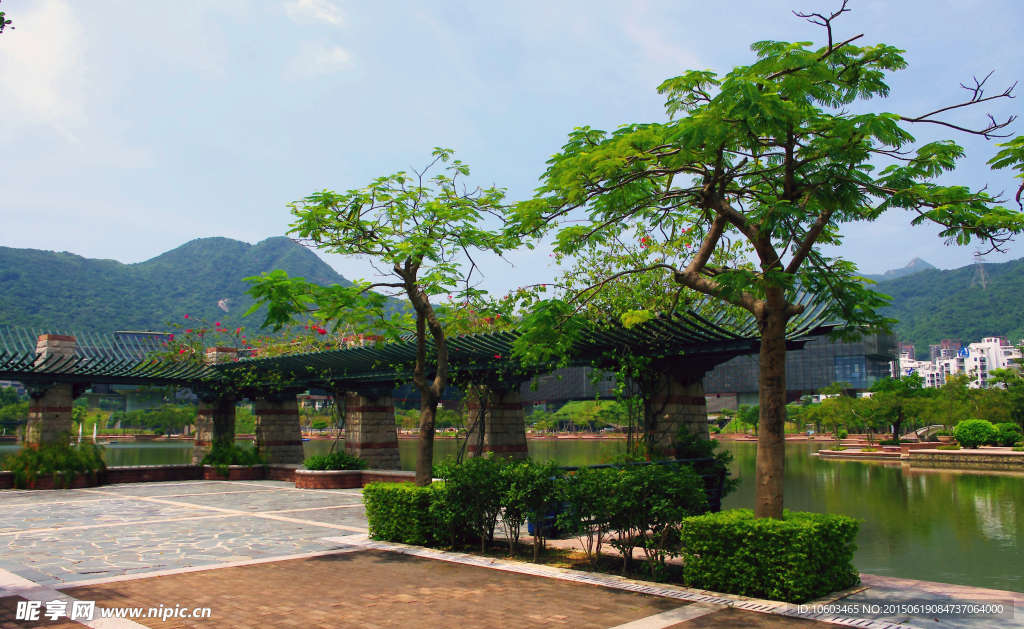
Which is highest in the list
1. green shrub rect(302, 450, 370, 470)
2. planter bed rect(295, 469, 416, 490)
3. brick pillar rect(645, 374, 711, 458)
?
brick pillar rect(645, 374, 711, 458)

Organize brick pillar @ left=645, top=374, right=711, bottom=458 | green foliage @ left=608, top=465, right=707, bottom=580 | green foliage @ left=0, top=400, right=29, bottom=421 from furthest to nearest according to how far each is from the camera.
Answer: green foliage @ left=0, top=400, right=29, bottom=421
brick pillar @ left=645, top=374, right=711, bottom=458
green foliage @ left=608, top=465, right=707, bottom=580

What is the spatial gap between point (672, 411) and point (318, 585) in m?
8.37

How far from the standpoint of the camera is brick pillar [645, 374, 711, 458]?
14.0m

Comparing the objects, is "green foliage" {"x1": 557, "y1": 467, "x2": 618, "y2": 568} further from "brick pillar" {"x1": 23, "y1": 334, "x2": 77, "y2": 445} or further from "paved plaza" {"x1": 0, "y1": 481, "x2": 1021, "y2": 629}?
"brick pillar" {"x1": 23, "y1": 334, "x2": 77, "y2": 445}

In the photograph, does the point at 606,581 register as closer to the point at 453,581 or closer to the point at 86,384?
the point at 453,581

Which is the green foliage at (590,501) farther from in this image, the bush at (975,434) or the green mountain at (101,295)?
the green mountain at (101,295)

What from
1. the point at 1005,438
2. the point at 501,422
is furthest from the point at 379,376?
the point at 1005,438

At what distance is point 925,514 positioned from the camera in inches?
818

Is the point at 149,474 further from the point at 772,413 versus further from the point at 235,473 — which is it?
the point at 772,413

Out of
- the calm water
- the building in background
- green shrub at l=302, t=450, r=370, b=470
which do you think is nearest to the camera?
the calm water

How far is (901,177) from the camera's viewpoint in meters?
7.66

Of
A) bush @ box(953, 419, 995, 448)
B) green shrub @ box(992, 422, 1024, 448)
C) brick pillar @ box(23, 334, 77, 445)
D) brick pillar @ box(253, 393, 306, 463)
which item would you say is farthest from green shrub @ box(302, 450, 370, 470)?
green shrub @ box(992, 422, 1024, 448)

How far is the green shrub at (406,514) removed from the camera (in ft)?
34.1

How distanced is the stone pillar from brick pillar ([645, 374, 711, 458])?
1256cm
